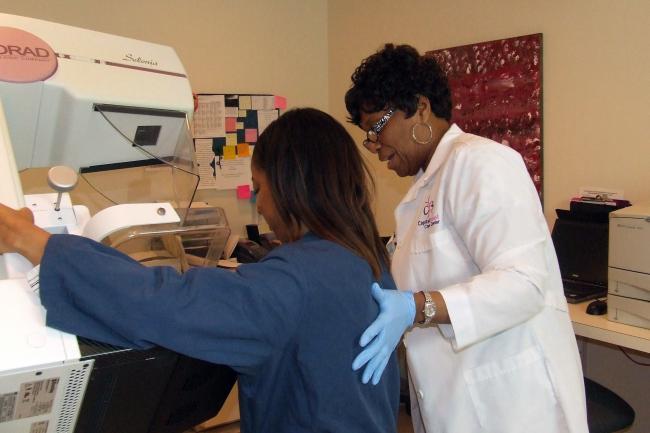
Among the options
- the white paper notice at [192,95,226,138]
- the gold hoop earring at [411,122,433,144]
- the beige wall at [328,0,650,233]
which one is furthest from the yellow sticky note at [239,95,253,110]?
the gold hoop earring at [411,122,433,144]

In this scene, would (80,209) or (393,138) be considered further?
(393,138)

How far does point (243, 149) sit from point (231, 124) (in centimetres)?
15

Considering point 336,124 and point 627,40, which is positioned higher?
point 627,40

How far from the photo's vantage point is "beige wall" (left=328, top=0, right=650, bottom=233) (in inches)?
78.8

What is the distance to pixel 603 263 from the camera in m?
2.02

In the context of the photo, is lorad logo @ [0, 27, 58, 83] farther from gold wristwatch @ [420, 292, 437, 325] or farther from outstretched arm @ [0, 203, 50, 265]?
gold wristwatch @ [420, 292, 437, 325]

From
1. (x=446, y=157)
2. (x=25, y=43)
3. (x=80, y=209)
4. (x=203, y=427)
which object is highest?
(x=25, y=43)

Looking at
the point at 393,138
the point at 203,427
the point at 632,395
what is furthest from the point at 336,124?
the point at 632,395

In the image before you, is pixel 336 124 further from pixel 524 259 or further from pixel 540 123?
pixel 540 123

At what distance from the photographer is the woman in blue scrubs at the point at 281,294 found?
624 mm

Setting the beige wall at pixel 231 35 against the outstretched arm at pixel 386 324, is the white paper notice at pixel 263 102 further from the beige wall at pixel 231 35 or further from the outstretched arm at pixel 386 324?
the outstretched arm at pixel 386 324

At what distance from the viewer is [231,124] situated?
2928mm

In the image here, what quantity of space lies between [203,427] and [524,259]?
1.46m

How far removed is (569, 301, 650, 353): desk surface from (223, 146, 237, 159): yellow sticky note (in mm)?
1855
